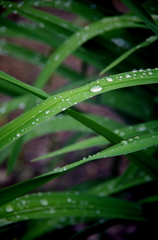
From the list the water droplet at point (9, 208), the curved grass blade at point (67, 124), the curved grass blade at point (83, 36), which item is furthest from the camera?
the curved grass blade at point (67, 124)

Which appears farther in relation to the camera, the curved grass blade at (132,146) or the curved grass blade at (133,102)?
the curved grass blade at (133,102)

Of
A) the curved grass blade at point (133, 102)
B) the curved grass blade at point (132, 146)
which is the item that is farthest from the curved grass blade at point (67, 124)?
the curved grass blade at point (132, 146)

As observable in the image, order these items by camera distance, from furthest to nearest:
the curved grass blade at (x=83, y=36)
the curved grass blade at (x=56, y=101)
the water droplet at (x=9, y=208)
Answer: the curved grass blade at (x=83, y=36) < the water droplet at (x=9, y=208) < the curved grass blade at (x=56, y=101)

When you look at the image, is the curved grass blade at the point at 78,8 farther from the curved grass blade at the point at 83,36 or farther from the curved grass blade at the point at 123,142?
the curved grass blade at the point at 123,142

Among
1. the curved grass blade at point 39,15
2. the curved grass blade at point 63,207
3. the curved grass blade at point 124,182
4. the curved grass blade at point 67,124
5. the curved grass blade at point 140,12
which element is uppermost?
the curved grass blade at point 39,15

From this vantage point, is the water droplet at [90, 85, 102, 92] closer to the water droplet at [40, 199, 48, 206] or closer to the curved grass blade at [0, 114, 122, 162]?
the water droplet at [40, 199, 48, 206]

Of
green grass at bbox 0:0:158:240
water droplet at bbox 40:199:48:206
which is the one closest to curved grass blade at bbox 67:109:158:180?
green grass at bbox 0:0:158:240

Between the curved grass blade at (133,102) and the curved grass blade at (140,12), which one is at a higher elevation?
the curved grass blade at (133,102)

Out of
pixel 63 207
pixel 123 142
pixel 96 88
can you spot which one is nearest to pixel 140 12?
pixel 96 88
